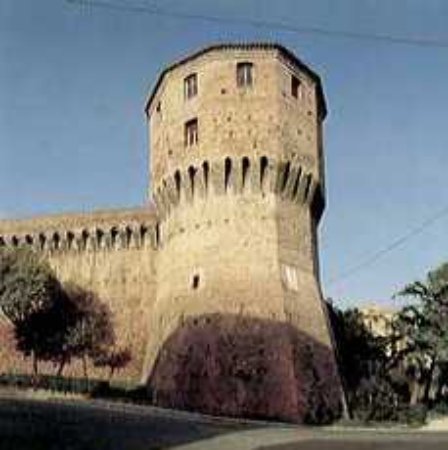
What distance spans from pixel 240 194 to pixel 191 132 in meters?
3.82

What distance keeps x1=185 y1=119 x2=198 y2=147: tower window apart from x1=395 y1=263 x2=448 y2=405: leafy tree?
12665 mm

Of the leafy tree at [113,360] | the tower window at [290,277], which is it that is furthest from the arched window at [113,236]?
the tower window at [290,277]

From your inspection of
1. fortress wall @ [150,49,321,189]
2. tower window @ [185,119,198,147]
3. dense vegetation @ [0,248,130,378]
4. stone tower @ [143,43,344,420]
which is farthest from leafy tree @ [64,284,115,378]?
tower window @ [185,119,198,147]

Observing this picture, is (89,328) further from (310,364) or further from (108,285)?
(310,364)

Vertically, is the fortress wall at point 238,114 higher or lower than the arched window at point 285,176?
higher

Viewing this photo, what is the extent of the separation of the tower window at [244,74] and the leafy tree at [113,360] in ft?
43.7

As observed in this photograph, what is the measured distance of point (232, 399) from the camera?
38.8m

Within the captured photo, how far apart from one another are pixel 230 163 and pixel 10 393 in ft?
43.4

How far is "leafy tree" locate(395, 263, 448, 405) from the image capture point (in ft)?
152

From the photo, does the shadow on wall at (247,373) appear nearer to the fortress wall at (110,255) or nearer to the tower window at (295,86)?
the fortress wall at (110,255)

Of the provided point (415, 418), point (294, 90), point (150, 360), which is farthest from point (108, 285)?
point (415, 418)

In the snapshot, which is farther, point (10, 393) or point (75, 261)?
point (75, 261)

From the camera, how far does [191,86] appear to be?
45000 millimetres

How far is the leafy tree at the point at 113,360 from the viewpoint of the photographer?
46.4 metres
